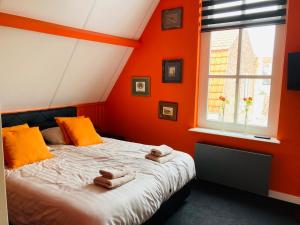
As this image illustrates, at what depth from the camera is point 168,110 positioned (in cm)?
364

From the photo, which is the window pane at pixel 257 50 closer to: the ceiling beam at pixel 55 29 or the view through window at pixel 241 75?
the view through window at pixel 241 75

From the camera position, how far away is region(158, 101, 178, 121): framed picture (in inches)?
141

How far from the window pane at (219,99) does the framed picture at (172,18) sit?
3.01ft

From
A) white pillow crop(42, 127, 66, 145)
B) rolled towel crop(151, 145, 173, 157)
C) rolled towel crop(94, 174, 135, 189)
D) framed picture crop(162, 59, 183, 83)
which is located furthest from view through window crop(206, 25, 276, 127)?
white pillow crop(42, 127, 66, 145)

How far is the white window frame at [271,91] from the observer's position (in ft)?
9.14

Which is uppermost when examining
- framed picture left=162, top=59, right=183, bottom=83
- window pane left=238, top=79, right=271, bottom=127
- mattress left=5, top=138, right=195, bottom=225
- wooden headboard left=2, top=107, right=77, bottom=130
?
framed picture left=162, top=59, right=183, bottom=83

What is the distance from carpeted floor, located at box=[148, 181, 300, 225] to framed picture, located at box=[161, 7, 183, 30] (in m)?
2.26

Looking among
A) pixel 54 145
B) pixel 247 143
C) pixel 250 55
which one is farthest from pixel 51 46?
pixel 247 143

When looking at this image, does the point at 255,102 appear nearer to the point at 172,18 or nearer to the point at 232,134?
the point at 232,134

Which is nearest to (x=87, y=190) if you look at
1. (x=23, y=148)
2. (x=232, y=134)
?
(x=23, y=148)

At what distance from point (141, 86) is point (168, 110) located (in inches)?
24.4

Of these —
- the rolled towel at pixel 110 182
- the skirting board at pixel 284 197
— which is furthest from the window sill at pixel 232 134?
the rolled towel at pixel 110 182

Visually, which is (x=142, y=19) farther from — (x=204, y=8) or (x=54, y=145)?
(x=54, y=145)

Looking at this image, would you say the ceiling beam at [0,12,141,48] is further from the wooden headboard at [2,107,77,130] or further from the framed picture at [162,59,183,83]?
the wooden headboard at [2,107,77,130]
